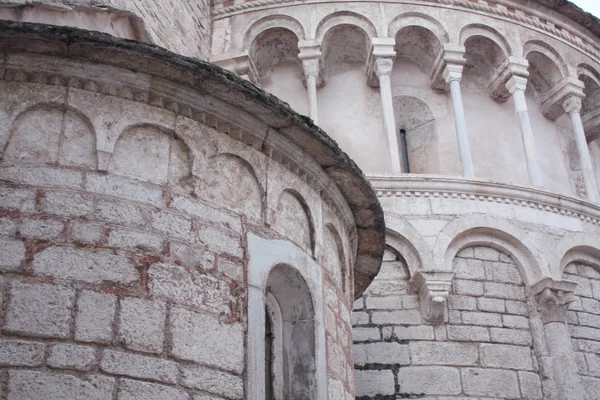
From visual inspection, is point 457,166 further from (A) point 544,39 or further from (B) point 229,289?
(B) point 229,289

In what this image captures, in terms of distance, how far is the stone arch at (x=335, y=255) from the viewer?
6.23 metres

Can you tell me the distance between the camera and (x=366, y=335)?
34.3 ft

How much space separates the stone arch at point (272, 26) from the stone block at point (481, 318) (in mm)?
5297

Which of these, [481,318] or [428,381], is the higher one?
[481,318]

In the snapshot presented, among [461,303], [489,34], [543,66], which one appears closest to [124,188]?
[461,303]

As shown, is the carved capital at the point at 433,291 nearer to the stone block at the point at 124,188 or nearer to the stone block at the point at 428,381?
the stone block at the point at 428,381

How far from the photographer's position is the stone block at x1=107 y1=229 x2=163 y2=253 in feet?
15.3

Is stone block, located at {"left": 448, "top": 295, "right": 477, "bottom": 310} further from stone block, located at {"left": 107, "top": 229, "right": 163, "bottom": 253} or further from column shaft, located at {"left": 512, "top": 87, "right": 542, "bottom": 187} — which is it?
stone block, located at {"left": 107, "top": 229, "right": 163, "bottom": 253}

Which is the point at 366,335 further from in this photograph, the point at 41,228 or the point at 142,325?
the point at 41,228

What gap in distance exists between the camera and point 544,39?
47.2 feet

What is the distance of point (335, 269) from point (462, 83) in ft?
27.6

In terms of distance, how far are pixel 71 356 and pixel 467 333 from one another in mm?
7217

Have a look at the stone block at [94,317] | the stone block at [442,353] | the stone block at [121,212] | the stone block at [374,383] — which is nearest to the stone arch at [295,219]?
the stone block at [121,212]

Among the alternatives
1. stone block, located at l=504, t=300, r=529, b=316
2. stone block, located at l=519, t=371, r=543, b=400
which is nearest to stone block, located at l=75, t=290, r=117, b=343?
stone block, located at l=519, t=371, r=543, b=400
